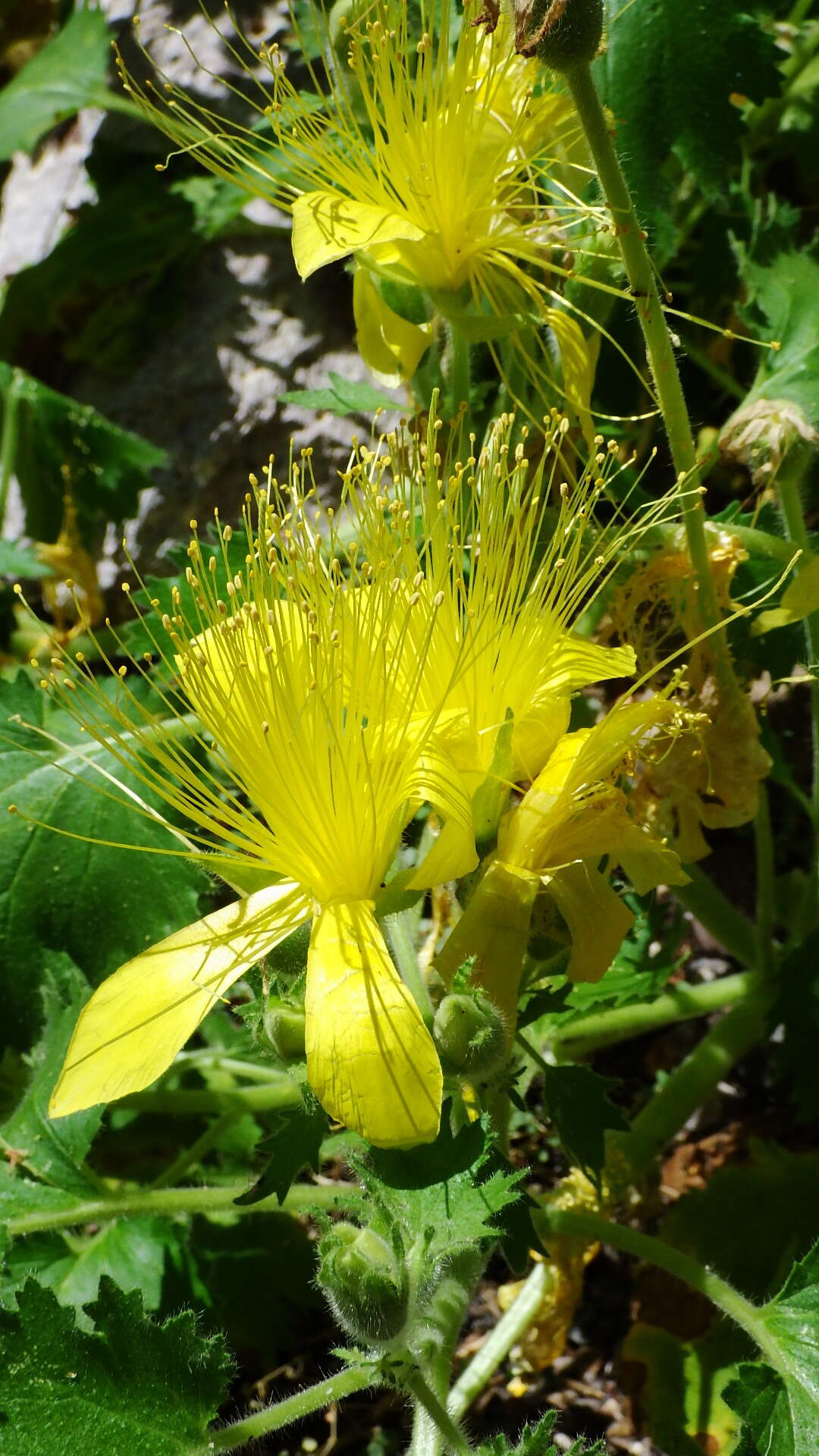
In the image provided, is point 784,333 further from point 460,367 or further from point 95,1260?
point 95,1260

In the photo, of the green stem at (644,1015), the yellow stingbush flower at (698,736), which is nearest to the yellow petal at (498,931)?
the yellow stingbush flower at (698,736)

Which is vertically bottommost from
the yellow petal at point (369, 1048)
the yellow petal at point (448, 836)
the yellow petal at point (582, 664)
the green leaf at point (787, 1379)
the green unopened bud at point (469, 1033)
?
the green leaf at point (787, 1379)

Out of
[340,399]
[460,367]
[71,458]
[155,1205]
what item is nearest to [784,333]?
[460,367]

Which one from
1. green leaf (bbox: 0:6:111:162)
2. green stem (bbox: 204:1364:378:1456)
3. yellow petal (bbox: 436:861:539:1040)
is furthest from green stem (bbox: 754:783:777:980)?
green leaf (bbox: 0:6:111:162)

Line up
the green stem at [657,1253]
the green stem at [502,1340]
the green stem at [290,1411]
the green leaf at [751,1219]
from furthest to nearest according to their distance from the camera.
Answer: the green leaf at [751,1219] < the green stem at [502,1340] < the green stem at [657,1253] < the green stem at [290,1411]

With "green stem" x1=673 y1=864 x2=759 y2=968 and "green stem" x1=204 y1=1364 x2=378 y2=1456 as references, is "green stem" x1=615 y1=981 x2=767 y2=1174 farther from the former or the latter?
"green stem" x1=204 y1=1364 x2=378 y2=1456

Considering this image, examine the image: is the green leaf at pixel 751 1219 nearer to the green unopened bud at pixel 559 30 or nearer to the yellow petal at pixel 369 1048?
the yellow petal at pixel 369 1048
